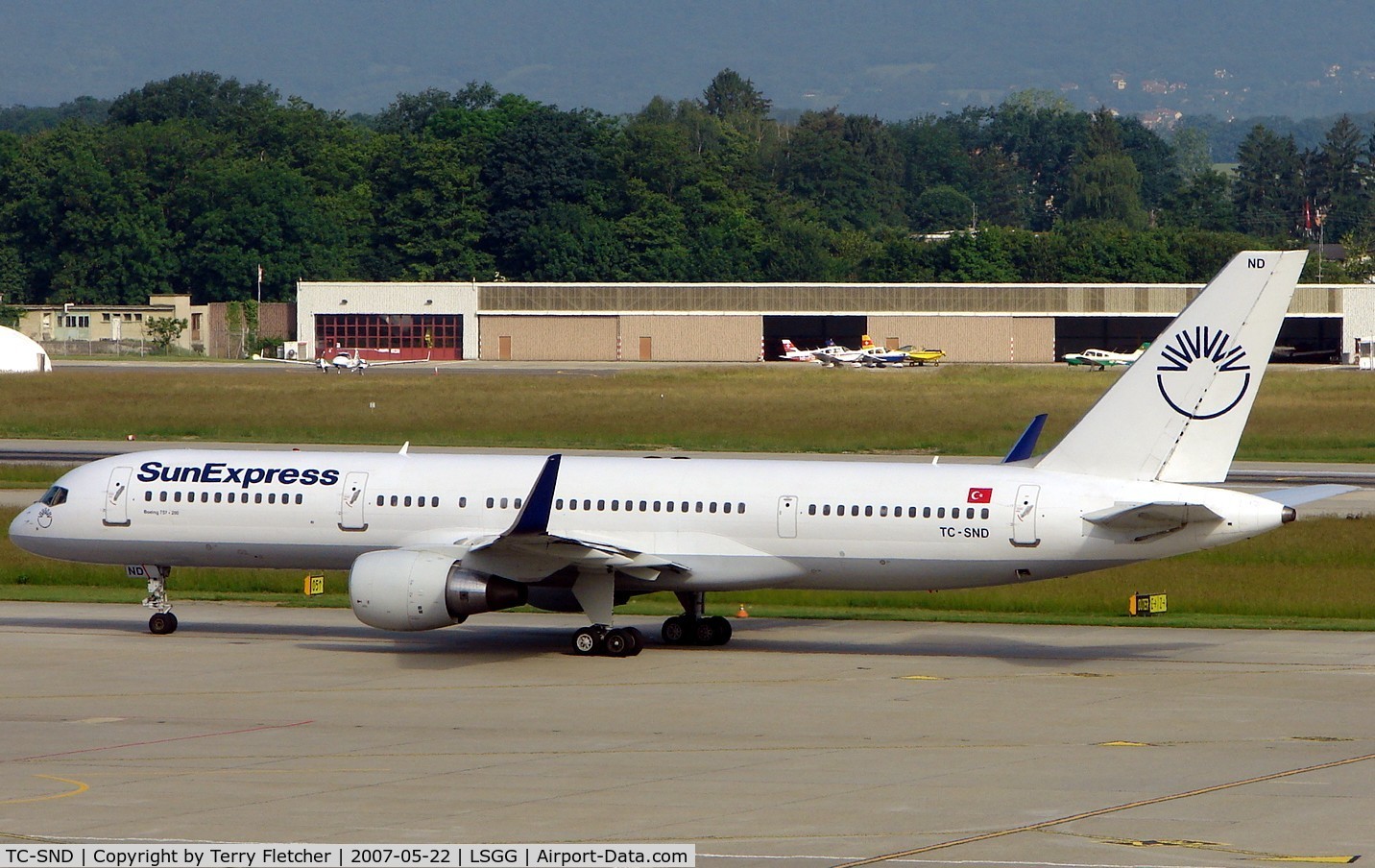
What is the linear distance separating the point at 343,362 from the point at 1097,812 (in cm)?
12130

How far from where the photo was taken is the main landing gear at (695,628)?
34125 mm

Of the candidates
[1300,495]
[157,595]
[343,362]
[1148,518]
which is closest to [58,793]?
[157,595]

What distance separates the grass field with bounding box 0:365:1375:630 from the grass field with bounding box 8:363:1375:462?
0.65 ft

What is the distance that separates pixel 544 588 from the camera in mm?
32656

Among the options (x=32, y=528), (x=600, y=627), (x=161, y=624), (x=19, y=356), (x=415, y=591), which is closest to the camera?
(x=415, y=591)

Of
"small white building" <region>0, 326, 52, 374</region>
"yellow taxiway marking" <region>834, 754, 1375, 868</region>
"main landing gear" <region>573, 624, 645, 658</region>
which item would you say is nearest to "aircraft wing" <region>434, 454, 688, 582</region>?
"main landing gear" <region>573, 624, 645, 658</region>

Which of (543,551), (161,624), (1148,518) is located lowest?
(161,624)

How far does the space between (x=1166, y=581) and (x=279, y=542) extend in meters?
20.0

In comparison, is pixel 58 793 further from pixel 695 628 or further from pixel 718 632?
pixel 718 632

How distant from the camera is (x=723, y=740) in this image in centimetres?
2464

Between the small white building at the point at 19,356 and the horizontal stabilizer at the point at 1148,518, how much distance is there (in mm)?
106758

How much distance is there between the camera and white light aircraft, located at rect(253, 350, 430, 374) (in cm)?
13725

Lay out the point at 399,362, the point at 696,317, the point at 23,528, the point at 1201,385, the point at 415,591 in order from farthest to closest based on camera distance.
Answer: the point at 696,317
the point at 399,362
the point at 23,528
the point at 1201,385
the point at 415,591

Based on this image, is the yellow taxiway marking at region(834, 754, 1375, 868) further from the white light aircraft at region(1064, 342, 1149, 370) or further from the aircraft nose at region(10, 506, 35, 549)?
the white light aircraft at region(1064, 342, 1149, 370)
